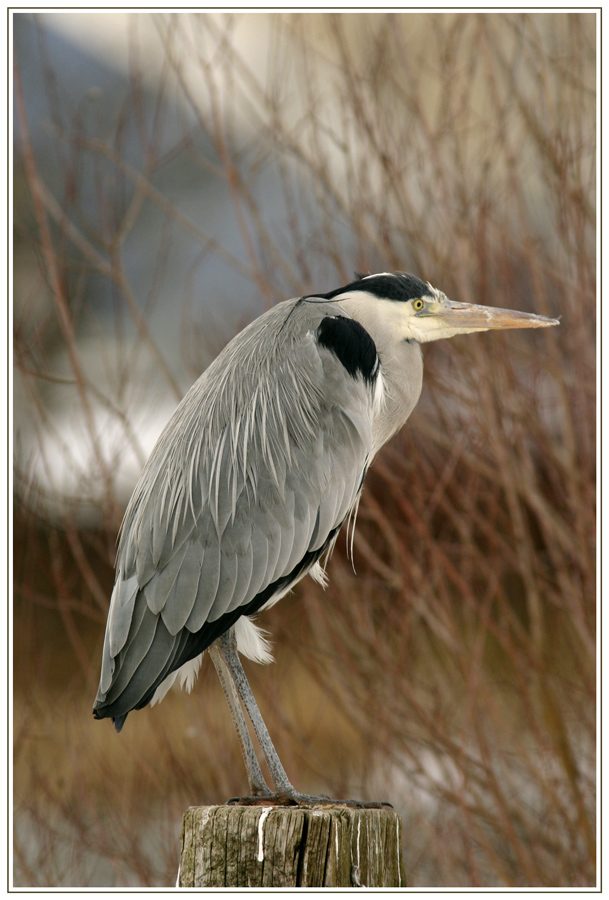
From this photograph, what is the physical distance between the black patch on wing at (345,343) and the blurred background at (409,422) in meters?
0.74

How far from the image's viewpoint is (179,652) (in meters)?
1.75

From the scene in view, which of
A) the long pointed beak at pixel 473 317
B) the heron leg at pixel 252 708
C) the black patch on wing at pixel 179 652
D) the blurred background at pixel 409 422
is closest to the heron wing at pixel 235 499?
the black patch on wing at pixel 179 652

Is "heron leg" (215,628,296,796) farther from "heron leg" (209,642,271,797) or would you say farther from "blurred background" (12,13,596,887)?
"blurred background" (12,13,596,887)

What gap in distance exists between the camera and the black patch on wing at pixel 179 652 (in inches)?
67.2

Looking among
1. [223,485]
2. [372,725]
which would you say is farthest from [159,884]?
[223,485]

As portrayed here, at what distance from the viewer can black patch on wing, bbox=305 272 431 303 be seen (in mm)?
2129

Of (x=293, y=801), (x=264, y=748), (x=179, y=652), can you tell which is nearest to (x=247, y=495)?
(x=179, y=652)

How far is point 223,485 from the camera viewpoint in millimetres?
1871

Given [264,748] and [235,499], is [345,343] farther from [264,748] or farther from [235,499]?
[264,748]

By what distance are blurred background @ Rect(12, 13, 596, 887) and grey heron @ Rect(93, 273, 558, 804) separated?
68 centimetres

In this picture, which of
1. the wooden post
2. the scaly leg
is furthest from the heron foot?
the wooden post

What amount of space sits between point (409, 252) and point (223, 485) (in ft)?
4.89

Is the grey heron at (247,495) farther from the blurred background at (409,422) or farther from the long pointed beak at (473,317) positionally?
the blurred background at (409,422)

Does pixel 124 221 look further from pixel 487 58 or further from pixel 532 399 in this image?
pixel 532 399
